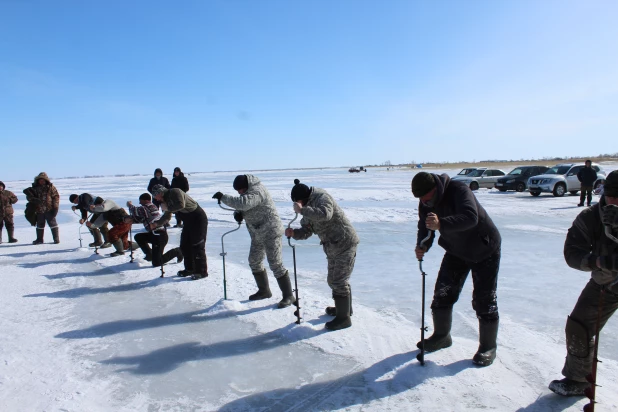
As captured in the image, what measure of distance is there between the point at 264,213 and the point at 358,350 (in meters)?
1.87

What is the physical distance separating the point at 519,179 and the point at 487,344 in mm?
21259

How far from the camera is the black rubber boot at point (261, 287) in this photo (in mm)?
4746

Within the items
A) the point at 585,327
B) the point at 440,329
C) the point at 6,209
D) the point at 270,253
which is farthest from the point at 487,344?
the point at 6,209

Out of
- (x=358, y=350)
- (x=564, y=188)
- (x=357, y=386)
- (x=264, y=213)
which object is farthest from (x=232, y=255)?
(x=564, y=188)

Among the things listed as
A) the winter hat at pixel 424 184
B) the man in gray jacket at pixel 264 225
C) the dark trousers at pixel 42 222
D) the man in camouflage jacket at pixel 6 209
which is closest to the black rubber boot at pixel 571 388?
the winter hat at pixel 424 184

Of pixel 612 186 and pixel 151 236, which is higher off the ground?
pixel 612 186

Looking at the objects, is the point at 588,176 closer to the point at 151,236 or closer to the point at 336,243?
the point at 336,243

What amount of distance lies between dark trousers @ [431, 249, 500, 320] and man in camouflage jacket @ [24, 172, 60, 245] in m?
9.03

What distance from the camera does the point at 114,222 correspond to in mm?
7512

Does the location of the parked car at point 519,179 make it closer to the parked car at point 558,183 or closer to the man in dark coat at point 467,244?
the parked car at point 558,183

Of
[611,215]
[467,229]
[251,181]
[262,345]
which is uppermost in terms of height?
[251,181]

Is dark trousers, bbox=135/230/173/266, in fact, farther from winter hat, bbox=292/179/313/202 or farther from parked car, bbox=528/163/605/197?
parked car, bbox=528/163/605/197

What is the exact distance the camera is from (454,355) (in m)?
3.22

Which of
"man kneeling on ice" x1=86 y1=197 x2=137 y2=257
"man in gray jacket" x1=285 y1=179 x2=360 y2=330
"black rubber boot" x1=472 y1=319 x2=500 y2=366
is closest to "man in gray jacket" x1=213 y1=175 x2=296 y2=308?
"man in gray jacket" x1=285 y1=179 x2=360 y2=330
